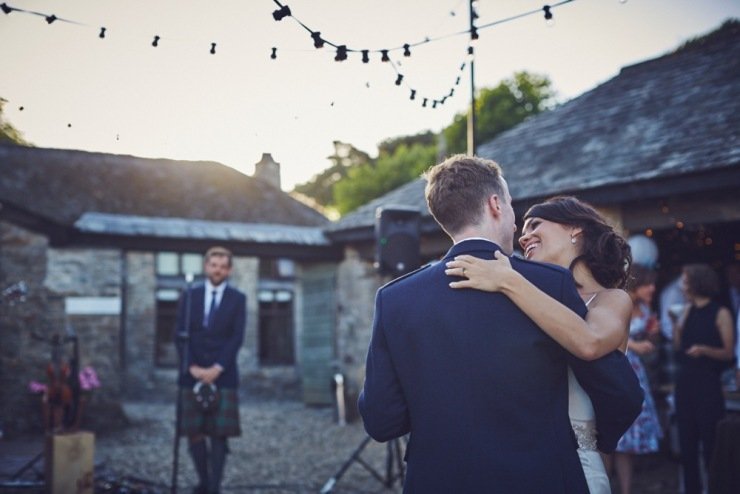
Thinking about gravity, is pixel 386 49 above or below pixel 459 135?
below

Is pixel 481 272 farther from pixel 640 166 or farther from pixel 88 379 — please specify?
pixel 88 379

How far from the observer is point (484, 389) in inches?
73.4

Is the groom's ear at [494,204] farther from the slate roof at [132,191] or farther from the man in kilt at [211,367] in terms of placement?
the slate roof at [132,191]

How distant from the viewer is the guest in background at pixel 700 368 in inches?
201

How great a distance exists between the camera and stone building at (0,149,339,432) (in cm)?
976

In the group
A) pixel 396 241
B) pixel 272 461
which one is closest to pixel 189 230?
pixel 272 461

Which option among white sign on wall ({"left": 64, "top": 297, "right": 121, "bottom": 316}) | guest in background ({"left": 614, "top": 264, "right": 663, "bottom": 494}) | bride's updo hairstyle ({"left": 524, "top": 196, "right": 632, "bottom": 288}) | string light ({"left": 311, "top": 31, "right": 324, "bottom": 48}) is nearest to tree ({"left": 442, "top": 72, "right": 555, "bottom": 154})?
white sign on wall ({"left": 64, "top": 297, "right": 121, "bottom": 316})

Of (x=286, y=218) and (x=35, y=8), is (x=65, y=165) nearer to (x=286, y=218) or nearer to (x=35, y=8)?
(x=286, y=218)

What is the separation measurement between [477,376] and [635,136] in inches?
275

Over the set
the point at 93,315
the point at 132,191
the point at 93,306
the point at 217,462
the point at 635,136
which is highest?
the point at 132,191

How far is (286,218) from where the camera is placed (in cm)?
1756

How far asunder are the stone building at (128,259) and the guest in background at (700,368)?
3.31m

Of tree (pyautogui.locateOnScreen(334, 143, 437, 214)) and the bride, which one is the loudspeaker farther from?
tree (pyautogui.locateOnScreen(334, 143, 437, 214))

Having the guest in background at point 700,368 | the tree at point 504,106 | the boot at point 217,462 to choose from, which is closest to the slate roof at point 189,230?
the boot at point 217,462
